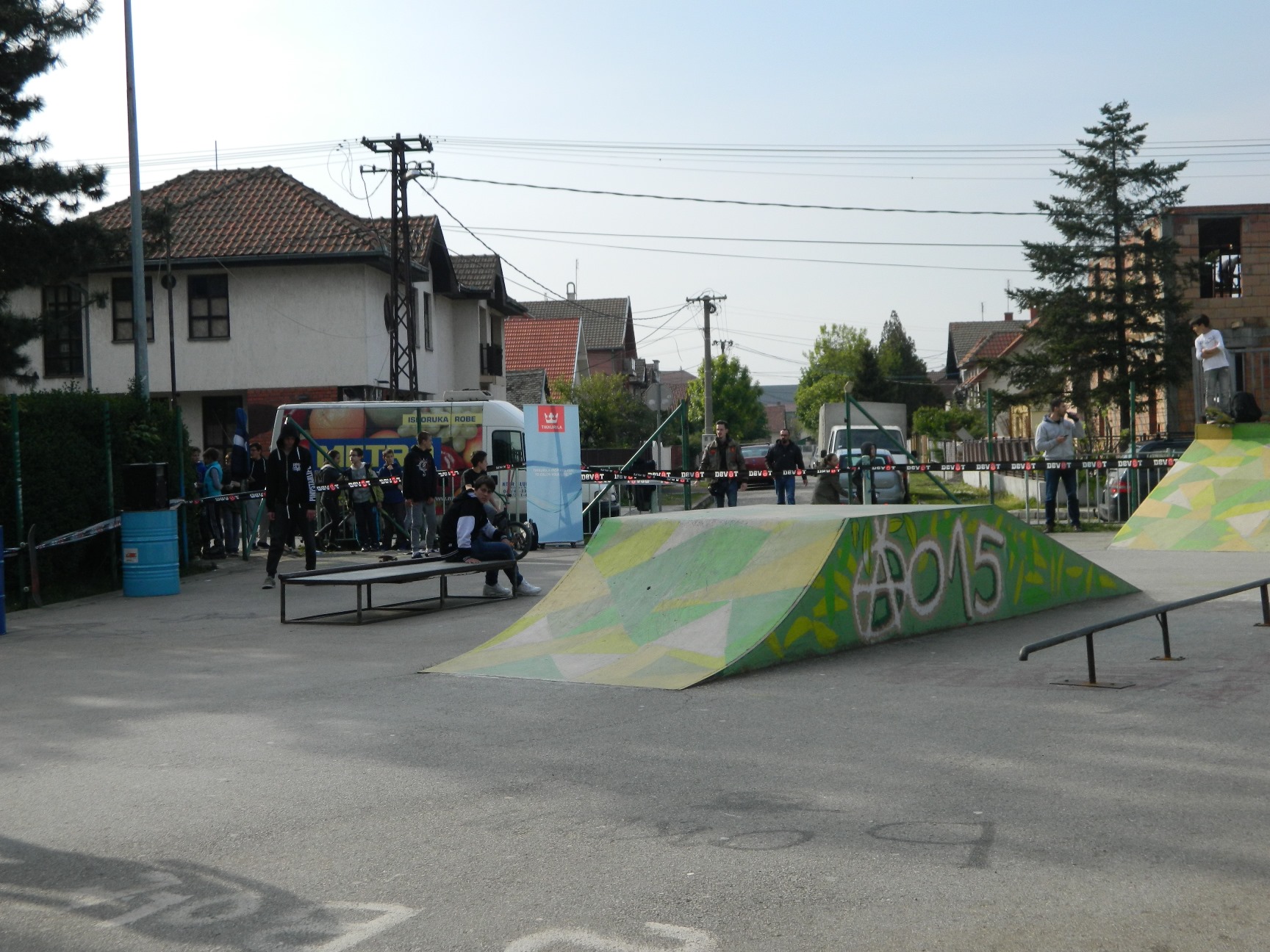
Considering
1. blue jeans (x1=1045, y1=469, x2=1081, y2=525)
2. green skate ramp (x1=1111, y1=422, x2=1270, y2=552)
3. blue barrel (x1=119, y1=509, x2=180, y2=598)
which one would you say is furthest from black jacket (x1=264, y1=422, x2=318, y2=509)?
blue jeans (x1=1045, y1=469, x2=1081, y2=525)

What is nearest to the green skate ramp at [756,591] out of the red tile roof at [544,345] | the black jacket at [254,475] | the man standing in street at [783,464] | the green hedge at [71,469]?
the green hedge at [71,469]

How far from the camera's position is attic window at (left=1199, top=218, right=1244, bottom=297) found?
3981 cm

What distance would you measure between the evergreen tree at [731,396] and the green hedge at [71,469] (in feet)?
237

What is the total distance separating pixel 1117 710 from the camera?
7215 mm

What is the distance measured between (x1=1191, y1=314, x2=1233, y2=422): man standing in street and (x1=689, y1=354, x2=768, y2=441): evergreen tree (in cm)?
6985

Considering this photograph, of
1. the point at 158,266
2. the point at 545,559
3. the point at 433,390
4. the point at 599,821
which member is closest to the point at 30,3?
the point at 545,559

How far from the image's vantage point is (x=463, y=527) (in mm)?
13594

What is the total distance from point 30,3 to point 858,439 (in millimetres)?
23545

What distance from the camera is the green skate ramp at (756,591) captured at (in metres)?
8.98

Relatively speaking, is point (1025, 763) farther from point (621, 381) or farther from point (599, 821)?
point (621, 381)

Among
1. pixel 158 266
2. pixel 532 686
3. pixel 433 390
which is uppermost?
pixel 158 266

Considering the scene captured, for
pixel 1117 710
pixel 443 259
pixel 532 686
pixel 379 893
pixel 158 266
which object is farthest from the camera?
pixel 443 259

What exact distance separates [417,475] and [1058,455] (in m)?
10.5

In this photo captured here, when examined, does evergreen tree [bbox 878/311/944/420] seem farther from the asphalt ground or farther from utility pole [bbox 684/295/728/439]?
the asphalt ground
